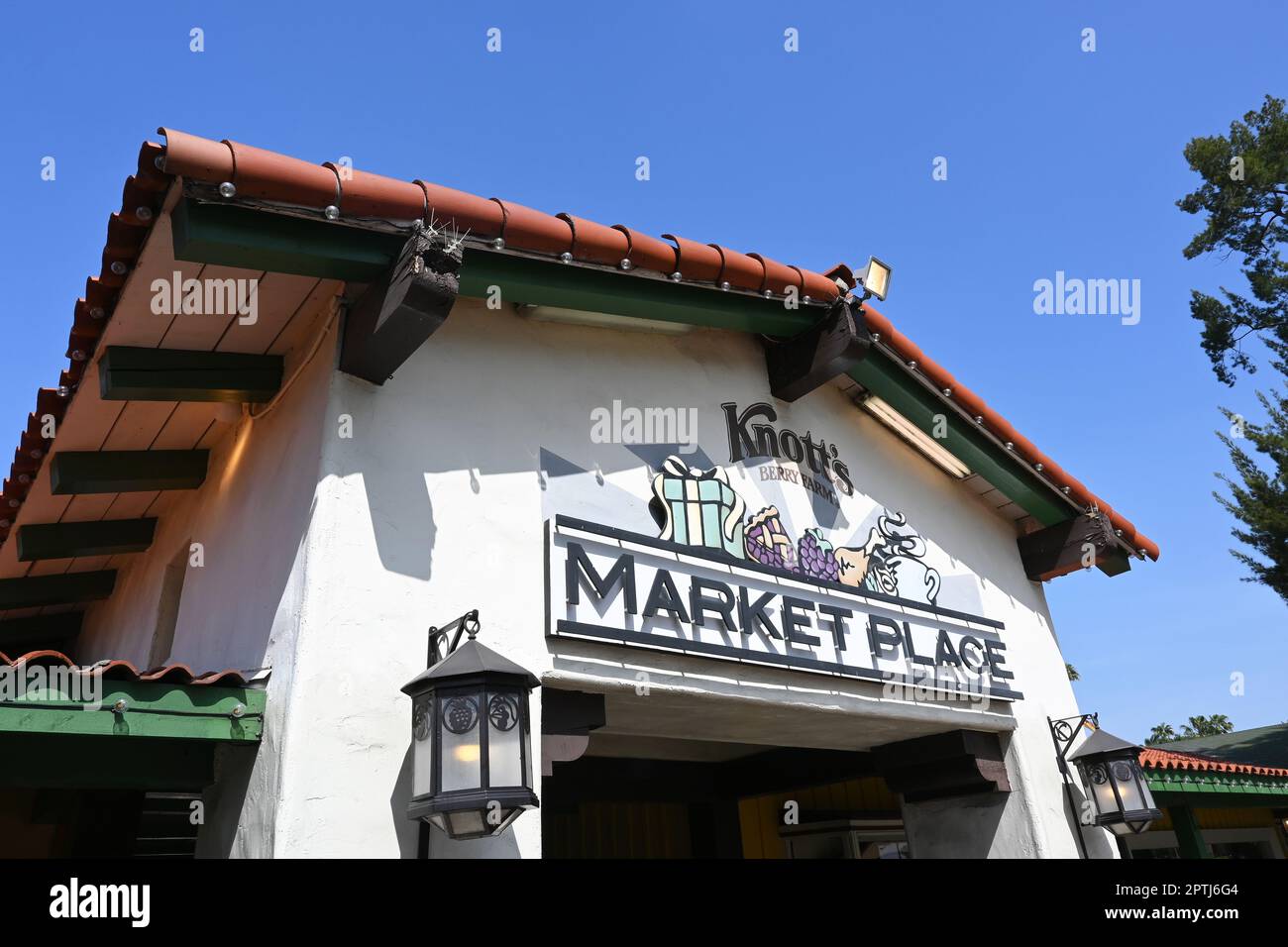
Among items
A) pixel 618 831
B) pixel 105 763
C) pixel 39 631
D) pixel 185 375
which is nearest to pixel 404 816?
pixel 105 763

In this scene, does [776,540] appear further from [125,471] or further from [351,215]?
[125,471]

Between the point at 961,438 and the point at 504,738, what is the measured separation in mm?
4626

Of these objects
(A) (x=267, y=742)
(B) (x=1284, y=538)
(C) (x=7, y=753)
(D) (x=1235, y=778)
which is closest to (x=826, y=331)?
(A) (x=267, y=742)

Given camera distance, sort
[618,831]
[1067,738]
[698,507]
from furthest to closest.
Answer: [618,831], [1067,738], [698,507]

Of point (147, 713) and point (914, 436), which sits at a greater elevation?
point (914, 436)

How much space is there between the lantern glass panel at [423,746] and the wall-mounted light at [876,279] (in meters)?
3.96

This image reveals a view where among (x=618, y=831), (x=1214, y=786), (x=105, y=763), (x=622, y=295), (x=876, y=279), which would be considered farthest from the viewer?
(x=1214, y=786)

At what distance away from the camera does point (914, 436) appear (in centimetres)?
681

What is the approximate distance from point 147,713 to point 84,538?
3549 mm

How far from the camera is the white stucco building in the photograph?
3.61m

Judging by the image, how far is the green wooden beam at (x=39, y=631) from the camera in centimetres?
781

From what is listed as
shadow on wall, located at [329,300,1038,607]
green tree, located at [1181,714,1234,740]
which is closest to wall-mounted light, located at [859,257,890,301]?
shadow on wall, located at [329,300,1038,607]

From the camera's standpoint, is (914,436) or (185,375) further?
(914,436)

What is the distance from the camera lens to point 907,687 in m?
5.56
